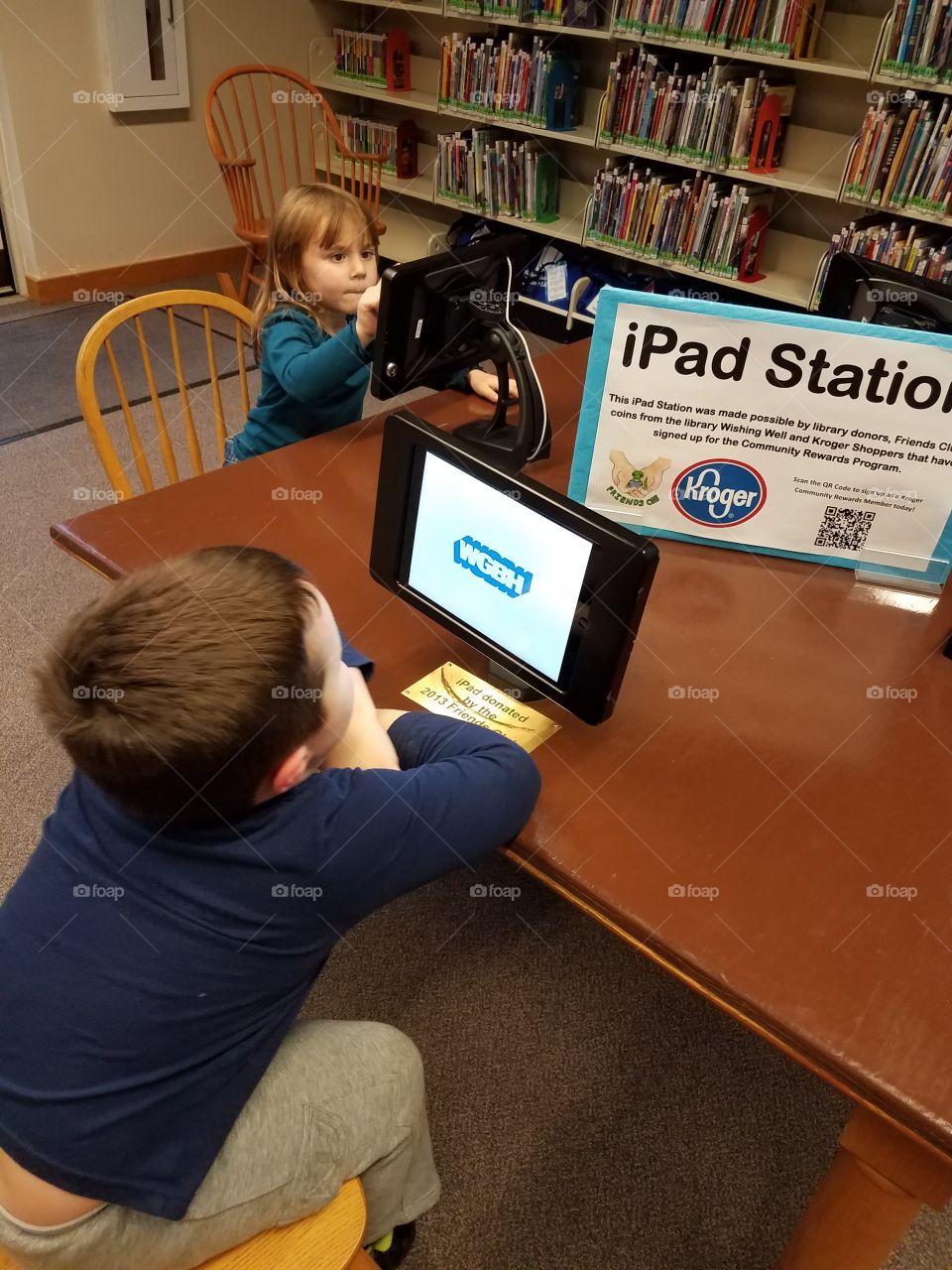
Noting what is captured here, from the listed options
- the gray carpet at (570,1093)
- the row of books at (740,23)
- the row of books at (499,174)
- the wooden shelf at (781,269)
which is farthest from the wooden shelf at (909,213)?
the gray carpet at (570,1093)

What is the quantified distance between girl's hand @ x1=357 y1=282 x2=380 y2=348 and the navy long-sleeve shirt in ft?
3.18

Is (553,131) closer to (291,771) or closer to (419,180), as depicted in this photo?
(419,180)

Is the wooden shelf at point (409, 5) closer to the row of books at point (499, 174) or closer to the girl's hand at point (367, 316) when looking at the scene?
the row of books at point (499, 174)

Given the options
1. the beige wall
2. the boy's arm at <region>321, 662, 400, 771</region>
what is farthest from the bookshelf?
the boy's arm at <region>321, 662, 400, 771</region>

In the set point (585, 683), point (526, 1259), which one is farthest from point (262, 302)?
point (526, 1259)

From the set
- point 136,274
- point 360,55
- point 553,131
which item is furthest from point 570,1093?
point 360,55

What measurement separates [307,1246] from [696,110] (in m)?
3.56

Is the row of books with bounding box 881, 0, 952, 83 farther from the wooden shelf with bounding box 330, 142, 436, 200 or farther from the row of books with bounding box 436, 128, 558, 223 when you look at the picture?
the wooden shelf with bounding box 330, 142, 436, 200

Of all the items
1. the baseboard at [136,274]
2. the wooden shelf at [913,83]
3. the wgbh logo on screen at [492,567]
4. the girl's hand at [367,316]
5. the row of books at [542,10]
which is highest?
the row of books at [542,10]

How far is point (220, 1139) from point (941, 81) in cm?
332

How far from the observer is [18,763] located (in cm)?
194

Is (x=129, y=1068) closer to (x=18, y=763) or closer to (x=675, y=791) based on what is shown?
(x=675, y=791)

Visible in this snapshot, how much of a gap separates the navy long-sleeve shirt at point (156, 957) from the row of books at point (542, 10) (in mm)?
3559

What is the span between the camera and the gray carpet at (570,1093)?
1328 millimetres
